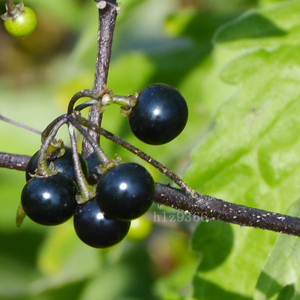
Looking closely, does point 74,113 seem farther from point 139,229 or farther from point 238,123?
point 139,229

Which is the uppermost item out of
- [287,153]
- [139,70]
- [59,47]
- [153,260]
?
[59,47]

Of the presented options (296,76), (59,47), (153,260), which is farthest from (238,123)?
→ (59,47)

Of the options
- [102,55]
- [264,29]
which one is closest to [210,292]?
[102,55]

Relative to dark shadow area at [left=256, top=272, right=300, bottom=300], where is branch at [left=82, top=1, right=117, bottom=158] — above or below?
above

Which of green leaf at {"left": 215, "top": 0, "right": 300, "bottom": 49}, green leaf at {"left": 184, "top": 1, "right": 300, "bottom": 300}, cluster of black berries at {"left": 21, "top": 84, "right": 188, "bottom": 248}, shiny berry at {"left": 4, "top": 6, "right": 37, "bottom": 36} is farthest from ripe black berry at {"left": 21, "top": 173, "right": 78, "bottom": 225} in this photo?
green leaf at {"left": 215, "top": 0, "right": 300, "bottom": 49}

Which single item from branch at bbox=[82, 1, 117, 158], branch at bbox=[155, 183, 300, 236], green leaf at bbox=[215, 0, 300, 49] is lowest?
branch at bbox=[155, 183, 300, 236]

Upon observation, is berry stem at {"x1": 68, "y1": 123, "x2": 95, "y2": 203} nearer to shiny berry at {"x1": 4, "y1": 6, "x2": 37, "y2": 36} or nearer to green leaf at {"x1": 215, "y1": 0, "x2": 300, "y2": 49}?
shiny berry at {"x1": 4, "y1": 6, "x2": 37, "y2": 36}

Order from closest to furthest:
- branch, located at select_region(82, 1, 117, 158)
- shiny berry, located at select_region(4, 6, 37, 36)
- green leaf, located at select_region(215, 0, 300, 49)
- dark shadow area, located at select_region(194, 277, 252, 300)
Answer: branch, located at select_region(82, 1, 117, 158)
shiny berry, located at select_region(4, 6, 37, 36)
dark shadow area, located at select_region(194, 277, 252, 300)
green leaf, located at select_region(215, 0, 300, 49)
